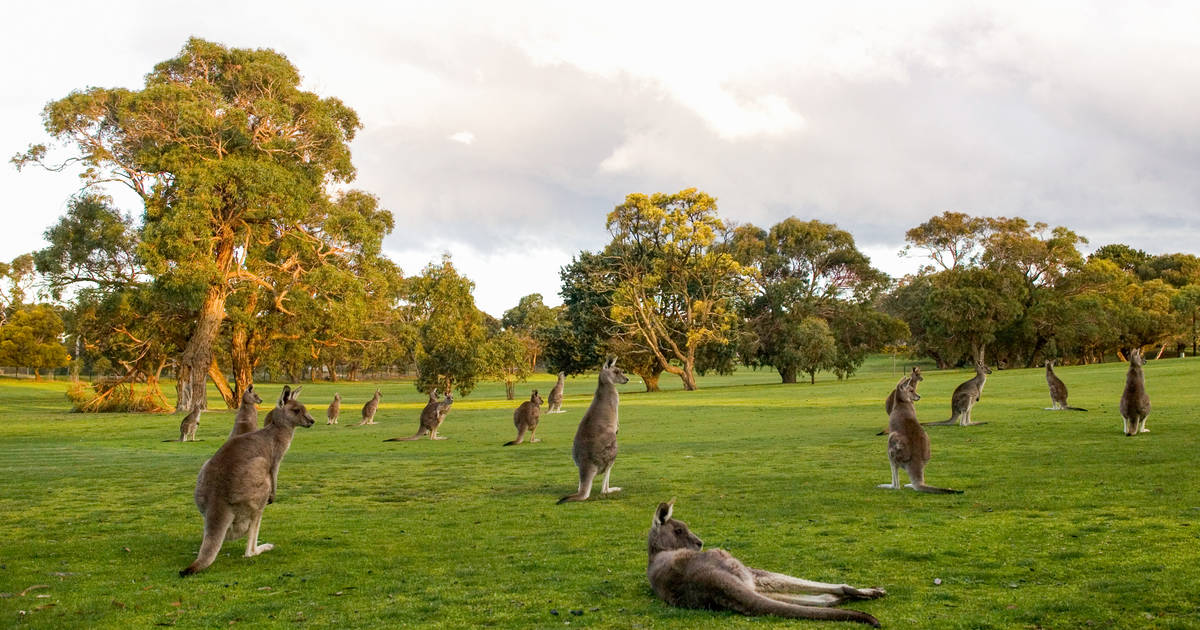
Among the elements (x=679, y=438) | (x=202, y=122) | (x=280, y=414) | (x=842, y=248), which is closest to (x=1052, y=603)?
(x=280, y=414)

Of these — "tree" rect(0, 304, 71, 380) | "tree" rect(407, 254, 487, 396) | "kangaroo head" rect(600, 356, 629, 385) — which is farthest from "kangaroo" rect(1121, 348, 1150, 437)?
"tree" rect(0, 304, 71, 380)

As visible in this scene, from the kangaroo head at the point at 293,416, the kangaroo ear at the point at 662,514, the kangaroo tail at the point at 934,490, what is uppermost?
the kangaroo head at the point at 293,416

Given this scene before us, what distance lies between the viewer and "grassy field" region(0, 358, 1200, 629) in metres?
5.95

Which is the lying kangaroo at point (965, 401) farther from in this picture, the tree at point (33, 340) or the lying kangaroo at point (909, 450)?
the tree at point (33, 340)

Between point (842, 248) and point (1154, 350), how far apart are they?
35881 mm

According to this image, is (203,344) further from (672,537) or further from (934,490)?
(672,537)

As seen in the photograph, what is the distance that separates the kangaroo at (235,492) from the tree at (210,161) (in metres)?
29.6

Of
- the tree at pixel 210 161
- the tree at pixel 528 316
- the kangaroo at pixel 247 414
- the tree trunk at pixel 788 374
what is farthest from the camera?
the tree at pixel 528 316

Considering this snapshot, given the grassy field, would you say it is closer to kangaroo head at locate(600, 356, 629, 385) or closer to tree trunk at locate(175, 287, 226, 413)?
kangaroo head at locate(600, 356, 629, 385)

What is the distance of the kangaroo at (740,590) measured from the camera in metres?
5.50

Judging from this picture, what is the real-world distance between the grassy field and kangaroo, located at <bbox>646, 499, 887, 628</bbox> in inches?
4.8

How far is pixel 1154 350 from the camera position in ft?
247

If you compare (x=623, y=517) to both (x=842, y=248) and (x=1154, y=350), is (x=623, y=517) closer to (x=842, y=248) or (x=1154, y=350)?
(x=842, y=248)

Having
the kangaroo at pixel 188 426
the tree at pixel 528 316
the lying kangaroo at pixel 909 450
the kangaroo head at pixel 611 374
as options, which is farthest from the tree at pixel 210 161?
the tree at pixel 528 316
